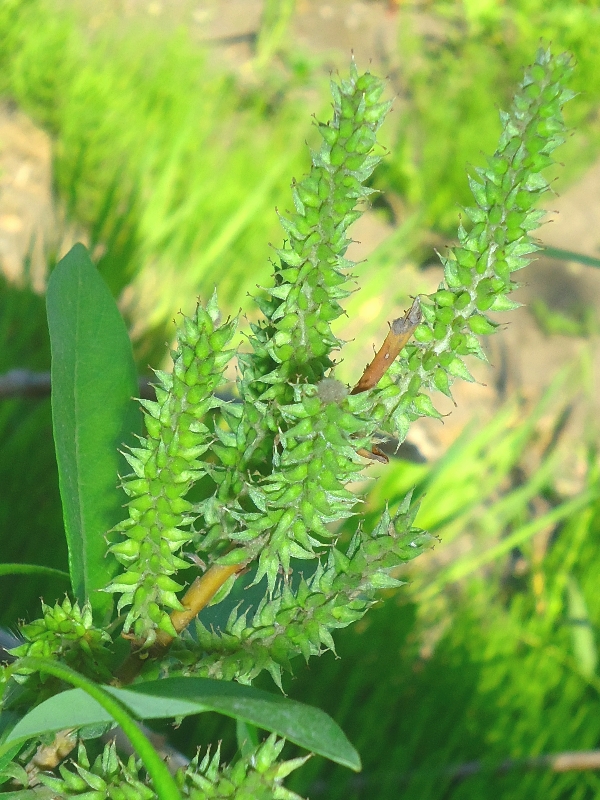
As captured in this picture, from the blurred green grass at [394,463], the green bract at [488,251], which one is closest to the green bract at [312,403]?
the green bract at [488,251]

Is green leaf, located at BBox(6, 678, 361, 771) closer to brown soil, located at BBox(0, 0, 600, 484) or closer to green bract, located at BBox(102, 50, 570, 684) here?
green bract, located at BBox(102, 50, 570, 684)

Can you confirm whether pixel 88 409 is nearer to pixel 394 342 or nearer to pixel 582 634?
pixel 394 342

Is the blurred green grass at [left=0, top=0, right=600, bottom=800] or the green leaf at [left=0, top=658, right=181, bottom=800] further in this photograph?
the blurred green grass at [left=0, top=0, right=600, bottom=800]

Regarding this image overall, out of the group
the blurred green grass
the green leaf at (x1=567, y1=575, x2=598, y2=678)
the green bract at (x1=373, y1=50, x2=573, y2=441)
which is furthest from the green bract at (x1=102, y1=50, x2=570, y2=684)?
the green leaf at (x1=567, y1=575, x2=598, y2=678)

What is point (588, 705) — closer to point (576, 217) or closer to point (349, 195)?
point (349, 195)

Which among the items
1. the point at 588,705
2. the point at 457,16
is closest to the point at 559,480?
the point at 588,705

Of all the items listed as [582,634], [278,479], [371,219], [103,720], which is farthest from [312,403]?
[371,219]
